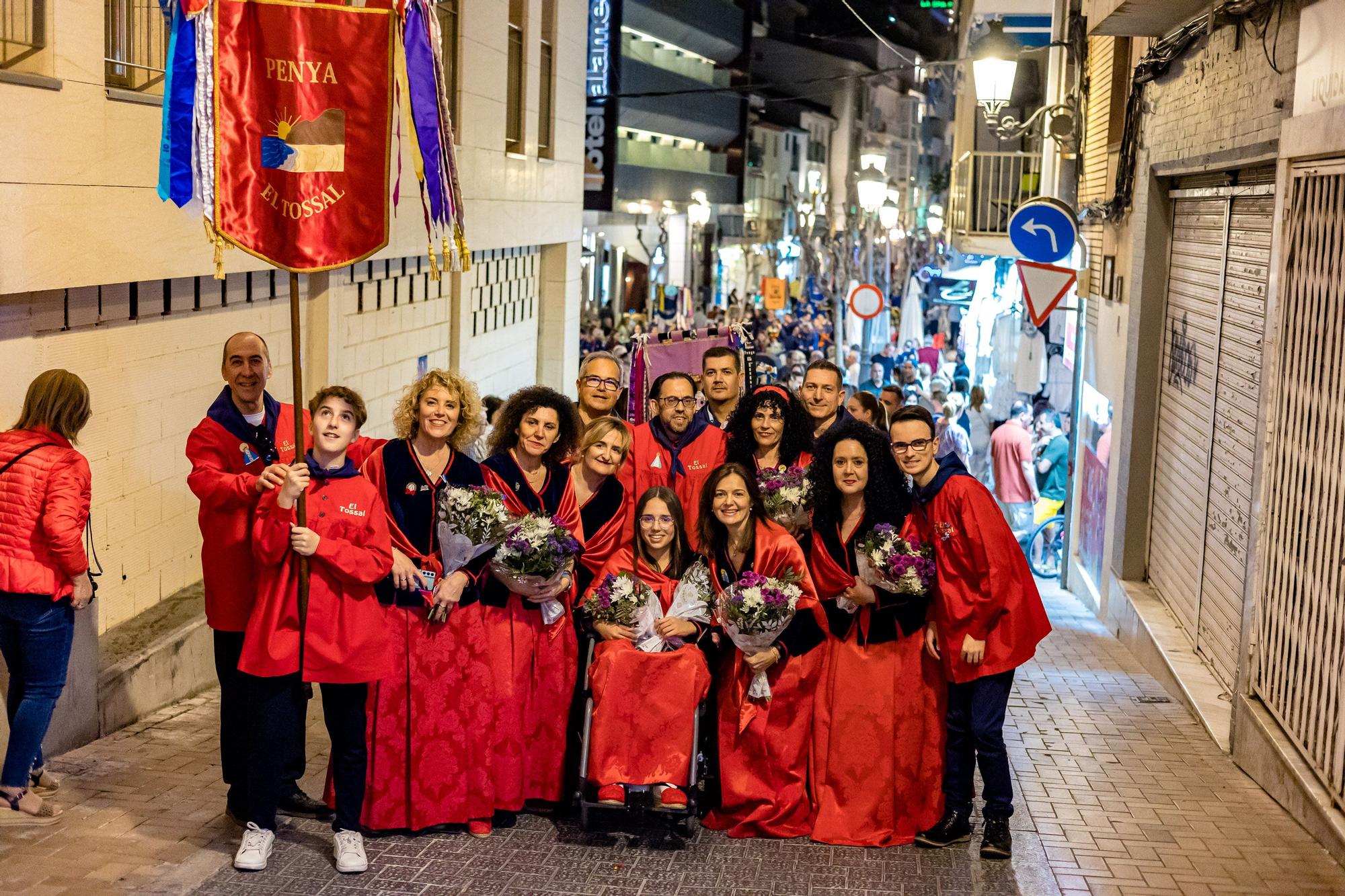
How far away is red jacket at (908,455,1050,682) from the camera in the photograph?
630 centimetres

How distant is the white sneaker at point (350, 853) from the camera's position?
5852mm

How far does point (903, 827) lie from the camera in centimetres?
654

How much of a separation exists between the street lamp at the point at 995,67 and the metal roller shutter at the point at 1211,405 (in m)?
3.91

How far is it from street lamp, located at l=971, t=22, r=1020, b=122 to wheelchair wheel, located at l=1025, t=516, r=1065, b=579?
4746mm

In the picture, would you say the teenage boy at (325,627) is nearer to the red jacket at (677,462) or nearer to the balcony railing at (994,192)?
the red jacket at (677,462)

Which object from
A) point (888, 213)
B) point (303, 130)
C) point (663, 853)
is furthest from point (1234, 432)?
point (888, 213)

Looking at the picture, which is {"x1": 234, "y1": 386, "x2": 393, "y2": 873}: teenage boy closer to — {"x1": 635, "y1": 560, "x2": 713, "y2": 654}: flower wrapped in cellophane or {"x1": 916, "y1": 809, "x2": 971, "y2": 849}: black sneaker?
{"x1": 635, "y1": 560, "x2": 713, "y2": 654}: flower wrapped in cellophane

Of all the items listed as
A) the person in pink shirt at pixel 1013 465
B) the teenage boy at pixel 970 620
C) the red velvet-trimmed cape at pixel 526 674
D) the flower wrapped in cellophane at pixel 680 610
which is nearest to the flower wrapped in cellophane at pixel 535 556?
the red velvet-trimmed cape at pixel 526 674

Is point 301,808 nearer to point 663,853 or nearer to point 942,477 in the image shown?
point 663,853

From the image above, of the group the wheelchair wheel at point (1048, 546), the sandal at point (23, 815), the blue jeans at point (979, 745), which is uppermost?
the blue jeans at point (979, 745)

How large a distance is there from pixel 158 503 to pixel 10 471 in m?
3.23

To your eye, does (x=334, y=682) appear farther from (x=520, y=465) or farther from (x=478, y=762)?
(x=520, y=465)

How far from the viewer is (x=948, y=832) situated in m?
6.42

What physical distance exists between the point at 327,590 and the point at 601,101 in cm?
2365
